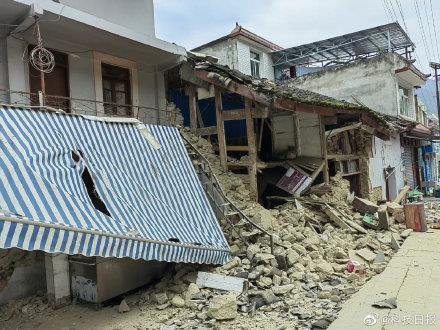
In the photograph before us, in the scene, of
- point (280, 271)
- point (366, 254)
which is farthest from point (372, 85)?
point (280, 271)

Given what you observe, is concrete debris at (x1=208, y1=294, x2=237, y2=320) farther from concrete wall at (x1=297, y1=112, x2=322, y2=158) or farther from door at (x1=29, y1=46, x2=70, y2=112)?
concrete wall at (x1=297, y1=112, x2=322, y2=158)

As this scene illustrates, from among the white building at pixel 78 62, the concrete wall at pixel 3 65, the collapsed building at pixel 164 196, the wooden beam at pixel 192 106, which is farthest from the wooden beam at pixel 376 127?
the concrete wall at pixel 3 65

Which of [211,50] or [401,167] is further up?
[211,50]

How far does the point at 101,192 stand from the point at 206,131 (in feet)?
16.2

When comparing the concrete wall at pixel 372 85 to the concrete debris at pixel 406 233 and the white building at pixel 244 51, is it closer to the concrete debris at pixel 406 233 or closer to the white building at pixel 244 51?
the white building at pixel 244 51

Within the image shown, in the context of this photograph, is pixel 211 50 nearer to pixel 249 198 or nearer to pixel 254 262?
pixel 249 198

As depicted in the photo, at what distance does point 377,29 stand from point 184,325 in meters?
19.7

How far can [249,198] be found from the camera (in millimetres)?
9758

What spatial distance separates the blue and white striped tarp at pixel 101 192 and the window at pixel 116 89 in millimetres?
2239

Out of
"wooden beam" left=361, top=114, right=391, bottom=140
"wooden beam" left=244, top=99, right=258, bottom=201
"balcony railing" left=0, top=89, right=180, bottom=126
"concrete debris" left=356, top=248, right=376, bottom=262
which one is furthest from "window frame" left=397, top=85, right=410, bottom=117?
"balcony railing" left=0, top=89, right=180, bottom=126

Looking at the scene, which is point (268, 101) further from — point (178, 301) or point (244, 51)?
point (244, 51)

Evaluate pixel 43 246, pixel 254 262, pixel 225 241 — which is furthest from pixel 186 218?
pixel 43 246

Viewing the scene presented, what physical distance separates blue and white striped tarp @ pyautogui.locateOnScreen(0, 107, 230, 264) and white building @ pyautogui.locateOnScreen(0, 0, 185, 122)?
4.36 feet

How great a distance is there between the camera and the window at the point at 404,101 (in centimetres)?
2142
